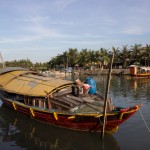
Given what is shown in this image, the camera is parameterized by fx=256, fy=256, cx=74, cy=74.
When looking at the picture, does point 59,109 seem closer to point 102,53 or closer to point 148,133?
point 148,133

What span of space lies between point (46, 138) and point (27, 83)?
5.68 m

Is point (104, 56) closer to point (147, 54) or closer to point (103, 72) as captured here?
point (103, 72)

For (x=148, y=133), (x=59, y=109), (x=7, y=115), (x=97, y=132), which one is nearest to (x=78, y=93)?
(x=59, y=109)

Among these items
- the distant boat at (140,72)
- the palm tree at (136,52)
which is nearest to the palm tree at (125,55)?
the palm tree at (136,52)

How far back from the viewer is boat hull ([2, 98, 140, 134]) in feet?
42.9

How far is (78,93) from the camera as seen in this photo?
16.4 m

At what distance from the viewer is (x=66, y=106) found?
15.1 metres

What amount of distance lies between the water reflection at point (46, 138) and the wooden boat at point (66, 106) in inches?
17.6

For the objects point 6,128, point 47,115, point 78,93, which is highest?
point 78,93

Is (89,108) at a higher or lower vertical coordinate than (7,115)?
higher

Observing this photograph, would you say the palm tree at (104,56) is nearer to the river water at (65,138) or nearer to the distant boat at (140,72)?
the distant boat at (140,72)

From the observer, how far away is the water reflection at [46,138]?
13133 mm

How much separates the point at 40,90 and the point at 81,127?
3975 mm

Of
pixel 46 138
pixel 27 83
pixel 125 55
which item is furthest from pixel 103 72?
pixel 46 138
